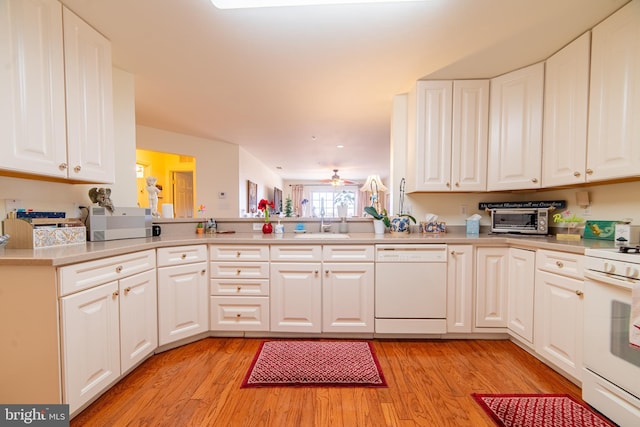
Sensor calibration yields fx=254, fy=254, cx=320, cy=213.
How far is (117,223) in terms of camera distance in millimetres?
1876

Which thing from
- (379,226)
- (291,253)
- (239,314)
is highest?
(379,226)

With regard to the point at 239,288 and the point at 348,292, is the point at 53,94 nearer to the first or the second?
the point at 239,288

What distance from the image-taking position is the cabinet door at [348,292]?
2.05 meters

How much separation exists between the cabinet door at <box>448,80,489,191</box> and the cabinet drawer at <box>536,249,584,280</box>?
767mm

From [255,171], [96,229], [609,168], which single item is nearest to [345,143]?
[255,171]

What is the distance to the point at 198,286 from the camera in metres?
2.02

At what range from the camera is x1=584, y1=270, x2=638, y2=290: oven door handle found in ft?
3.89

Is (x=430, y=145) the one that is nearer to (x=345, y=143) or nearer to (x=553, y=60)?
(x=553, y=60)

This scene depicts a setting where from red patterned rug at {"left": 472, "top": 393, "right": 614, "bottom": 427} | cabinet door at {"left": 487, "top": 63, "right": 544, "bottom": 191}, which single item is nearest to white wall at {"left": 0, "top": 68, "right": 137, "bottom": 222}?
red patterned rug at {"left": 472, "top": 393, "right": 614, "bottom": 427}

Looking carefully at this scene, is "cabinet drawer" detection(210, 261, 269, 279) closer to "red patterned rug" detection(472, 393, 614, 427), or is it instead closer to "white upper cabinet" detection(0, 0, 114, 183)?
"white upper cabinet" detection(0, 0, 114, 183)

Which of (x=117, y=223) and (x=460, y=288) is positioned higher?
(x=117, y=223)

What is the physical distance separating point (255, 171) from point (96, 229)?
4.30 m

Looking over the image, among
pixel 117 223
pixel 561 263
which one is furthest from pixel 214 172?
pixel 561 263

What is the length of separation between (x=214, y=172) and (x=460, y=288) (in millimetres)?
4165
